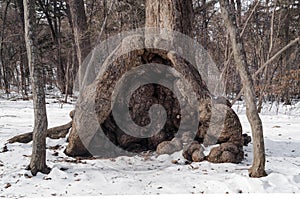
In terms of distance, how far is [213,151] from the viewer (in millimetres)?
4062

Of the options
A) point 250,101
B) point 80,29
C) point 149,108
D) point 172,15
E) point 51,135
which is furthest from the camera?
point 80,29

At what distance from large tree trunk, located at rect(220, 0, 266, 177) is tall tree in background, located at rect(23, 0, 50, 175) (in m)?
2.32

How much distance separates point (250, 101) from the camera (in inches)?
133

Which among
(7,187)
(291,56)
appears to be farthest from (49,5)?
(7,187)

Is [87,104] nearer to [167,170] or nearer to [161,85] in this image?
[161,85]

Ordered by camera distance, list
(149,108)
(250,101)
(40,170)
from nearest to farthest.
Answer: (250,101), (40,170), (149,108)

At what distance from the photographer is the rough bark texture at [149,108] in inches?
174

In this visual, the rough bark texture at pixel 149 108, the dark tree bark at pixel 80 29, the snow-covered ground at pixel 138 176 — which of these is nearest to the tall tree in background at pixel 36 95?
the snow-covered ground at pixel 138 176

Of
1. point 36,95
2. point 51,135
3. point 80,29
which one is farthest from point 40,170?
point 80,29

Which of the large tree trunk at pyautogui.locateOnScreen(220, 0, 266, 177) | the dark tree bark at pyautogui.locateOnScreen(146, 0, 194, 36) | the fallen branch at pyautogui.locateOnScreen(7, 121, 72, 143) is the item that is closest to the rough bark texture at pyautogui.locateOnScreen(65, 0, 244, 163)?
the dark tree bark at pyautogui.locateOnScreen(146, 0, 194, 36)

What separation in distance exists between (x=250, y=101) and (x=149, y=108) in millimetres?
1944

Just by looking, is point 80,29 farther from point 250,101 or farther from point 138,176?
point 250,101

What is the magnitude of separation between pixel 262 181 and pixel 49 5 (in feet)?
55.2

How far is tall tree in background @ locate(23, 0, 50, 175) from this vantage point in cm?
359
